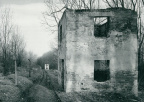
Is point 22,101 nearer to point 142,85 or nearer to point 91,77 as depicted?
point 91,77

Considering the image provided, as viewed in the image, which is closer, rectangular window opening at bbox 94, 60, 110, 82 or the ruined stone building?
the ruined stone building

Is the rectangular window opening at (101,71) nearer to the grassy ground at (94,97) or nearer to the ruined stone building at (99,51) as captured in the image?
the ruined stone building at (99,51)

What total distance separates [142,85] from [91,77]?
21.8 ft

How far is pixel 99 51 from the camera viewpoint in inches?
450

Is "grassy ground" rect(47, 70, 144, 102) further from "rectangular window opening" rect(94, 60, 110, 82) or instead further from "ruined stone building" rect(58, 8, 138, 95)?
"rectangular window opening" rect(94, 60, 110, 82)

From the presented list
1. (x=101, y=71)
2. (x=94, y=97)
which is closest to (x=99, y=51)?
(x=94, y=97)

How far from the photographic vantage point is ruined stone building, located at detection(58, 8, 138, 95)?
37.2ft

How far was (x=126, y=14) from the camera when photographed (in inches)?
457

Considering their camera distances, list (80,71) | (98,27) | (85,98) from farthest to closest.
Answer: (98,27), (80,71), (85,98)

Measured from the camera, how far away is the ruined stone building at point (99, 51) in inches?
446

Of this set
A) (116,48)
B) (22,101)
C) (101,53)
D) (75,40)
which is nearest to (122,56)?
(116,48)

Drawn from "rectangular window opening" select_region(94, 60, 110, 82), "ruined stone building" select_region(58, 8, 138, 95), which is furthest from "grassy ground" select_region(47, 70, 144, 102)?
"rectangular window opening" select_region(94, 60, 110, 82)

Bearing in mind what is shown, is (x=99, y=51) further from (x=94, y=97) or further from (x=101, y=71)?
(x=101, y=71)

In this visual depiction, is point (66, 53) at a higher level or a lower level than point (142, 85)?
higher
